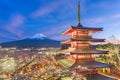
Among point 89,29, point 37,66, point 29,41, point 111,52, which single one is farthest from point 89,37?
point 29,41

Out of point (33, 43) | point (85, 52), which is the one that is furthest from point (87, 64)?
point (33, 43)

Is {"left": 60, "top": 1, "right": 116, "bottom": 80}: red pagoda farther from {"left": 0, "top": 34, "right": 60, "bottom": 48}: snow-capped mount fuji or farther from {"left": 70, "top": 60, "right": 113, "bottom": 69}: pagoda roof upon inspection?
{"left": 0, "top": 34, "right": 60, "bottom": 48}: snow-capped mount fuji

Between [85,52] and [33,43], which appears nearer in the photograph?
[85,52]

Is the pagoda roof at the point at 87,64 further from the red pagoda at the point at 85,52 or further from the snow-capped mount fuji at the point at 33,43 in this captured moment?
the snow-capped mount fuji at the point at 33,43

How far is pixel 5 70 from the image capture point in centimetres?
1897

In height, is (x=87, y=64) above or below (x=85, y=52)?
below

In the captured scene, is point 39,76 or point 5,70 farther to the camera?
point 5,70

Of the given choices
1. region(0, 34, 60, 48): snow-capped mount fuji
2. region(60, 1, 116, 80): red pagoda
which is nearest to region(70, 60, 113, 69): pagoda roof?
region(60, 1, 116, 80): red pagoda

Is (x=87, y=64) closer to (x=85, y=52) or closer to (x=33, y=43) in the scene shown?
(x=85, y=52)

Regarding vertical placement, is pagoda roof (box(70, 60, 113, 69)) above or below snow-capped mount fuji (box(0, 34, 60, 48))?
below

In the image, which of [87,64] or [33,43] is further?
[33,43]

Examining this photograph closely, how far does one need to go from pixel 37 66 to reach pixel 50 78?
32.9ft

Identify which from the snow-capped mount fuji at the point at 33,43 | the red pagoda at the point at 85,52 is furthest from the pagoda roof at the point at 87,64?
the snow-capped mount fuji at the point at 33,43

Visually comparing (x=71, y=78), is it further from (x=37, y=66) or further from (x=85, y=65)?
(x=37, y=66)
